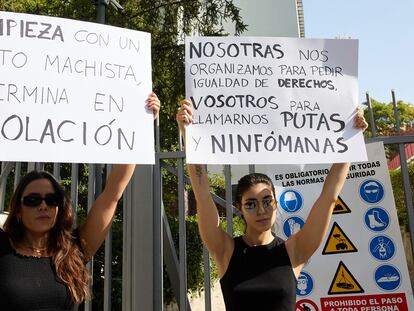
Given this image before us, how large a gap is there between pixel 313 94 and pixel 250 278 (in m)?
1.24

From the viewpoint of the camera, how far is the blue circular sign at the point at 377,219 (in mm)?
3131

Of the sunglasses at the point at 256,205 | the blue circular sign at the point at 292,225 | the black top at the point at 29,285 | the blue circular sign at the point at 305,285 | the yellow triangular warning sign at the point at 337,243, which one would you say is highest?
the sunglasses at the point at 256,205

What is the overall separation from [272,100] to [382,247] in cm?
124

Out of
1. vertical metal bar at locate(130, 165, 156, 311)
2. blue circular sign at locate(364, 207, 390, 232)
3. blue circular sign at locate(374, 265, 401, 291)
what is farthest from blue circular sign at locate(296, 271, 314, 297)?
vertical metal bar at locate(130, 165, 156, 311)

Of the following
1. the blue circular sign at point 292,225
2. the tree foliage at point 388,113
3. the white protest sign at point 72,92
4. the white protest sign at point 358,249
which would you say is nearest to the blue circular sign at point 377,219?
the white protest sign at point 358,249

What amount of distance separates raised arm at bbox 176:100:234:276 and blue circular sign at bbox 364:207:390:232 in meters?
1.17

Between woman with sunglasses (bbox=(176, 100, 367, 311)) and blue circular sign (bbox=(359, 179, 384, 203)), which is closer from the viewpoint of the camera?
woman with sunglasses (bbox=(176, 100, 367, 311))

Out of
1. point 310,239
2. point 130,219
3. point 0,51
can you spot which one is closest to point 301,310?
point 310,239

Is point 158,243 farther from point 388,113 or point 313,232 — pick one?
point 388,113

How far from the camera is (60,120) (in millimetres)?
2516

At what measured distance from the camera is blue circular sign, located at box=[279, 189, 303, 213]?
10.7 ft

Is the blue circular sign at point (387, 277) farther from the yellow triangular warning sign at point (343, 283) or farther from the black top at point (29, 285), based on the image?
the black top at point (29, 285)

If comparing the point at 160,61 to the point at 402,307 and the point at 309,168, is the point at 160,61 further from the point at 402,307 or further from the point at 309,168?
the point at 402,307

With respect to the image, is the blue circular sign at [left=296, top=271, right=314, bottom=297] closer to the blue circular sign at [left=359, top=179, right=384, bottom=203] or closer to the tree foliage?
the blue circular sign at [left=359, top=179, right=384, bottom=203]
